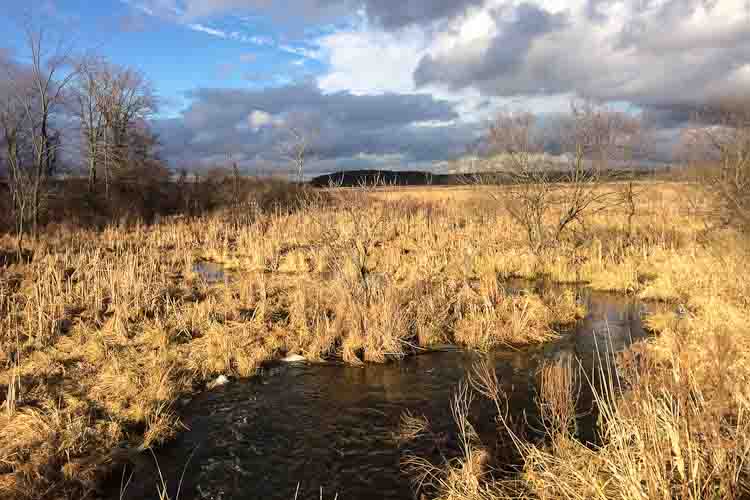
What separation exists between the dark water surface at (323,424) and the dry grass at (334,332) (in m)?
0.42

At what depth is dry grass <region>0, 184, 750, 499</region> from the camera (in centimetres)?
445

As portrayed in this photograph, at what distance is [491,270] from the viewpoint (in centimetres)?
1477

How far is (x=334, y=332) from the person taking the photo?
9031 millimetres

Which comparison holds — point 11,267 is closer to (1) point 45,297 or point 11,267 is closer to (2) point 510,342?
(1) point 45,297

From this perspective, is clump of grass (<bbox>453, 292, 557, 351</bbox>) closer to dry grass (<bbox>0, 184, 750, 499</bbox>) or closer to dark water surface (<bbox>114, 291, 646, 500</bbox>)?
dry grass (<bbox>0, 184, 750, 499</bbox>)

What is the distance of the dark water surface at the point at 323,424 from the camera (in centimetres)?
523

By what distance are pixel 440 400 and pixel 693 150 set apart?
50.0 feet

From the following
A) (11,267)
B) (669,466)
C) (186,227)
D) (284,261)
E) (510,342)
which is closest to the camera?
(669,466)

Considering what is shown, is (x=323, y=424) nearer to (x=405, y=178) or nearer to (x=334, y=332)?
(x=334, y=332)

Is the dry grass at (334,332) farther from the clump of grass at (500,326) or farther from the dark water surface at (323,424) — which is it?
the dark water surface at (323,424)

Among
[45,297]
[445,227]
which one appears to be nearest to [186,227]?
[445,227]

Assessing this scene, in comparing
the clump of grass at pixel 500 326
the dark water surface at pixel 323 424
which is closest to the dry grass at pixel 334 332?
the clump of grass at pixel 500 326

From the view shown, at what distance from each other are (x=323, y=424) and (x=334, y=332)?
8.76 feet

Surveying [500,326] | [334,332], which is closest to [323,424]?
[334,332]
